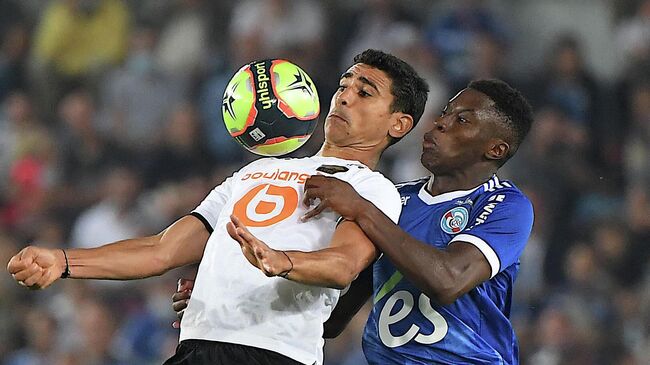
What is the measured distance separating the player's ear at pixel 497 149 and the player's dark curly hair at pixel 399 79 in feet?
1.07

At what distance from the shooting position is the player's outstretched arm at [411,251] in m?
3.53

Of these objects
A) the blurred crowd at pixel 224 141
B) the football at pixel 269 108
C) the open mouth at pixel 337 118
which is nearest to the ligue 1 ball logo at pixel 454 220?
the open mouth at pixel 337 118

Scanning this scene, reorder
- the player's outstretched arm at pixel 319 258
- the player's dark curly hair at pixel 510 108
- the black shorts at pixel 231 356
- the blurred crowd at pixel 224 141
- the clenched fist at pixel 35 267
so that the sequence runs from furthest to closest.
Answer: the blurred crowd at pixel 224 141 < the player's dark curly hair at pixel 510 108 < the black shorts at pixel 231 356 < the clenched fist at pixel 35 267 < the player's outstretched arm at pixel 319 258

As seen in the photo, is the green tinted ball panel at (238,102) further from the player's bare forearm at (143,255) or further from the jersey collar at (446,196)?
the jersey collar at (446,196)

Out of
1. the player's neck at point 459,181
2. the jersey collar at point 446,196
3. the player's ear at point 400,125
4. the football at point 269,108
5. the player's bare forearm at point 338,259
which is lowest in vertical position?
the jersey collar at point 446,196

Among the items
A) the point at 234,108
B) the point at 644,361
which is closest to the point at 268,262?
the point at 234,108

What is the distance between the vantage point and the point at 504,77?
8.45 meters

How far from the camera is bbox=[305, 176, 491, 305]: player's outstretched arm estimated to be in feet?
11.6

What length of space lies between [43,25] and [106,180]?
188cm

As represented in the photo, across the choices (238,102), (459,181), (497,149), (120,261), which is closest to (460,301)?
(459,181)

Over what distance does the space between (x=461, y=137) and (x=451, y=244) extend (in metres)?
0.56

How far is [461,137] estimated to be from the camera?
4242mm

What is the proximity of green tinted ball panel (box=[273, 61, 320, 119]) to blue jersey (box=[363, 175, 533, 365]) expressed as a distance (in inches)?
24.7

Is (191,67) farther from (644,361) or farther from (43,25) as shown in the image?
(644,361)
